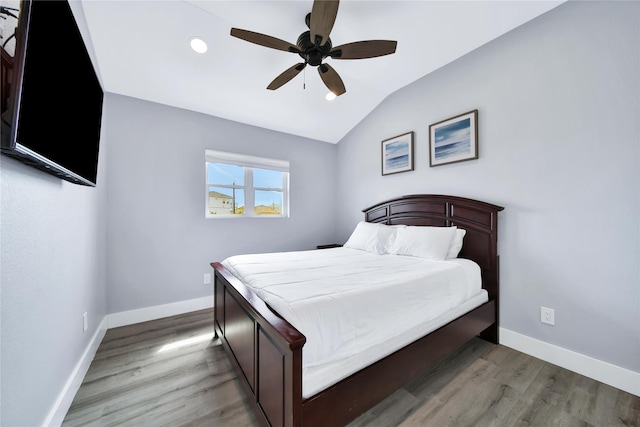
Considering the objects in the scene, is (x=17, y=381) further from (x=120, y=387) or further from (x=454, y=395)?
(x=454, y=395)

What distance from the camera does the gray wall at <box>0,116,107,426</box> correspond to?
0.92m

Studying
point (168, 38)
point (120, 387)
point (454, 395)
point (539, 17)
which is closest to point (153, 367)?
point (120, 387)

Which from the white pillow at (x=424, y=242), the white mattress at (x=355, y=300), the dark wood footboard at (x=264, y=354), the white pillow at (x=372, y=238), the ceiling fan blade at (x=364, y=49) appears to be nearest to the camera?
the dark wood footboard at (x=264, y=354)

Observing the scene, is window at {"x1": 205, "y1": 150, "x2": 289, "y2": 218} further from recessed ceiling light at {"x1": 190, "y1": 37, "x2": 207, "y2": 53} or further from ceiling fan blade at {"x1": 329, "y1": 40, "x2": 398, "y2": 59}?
ceiling fan blade at {"x1": 329, "y1": 40, "x2": 398, "y2": 59}

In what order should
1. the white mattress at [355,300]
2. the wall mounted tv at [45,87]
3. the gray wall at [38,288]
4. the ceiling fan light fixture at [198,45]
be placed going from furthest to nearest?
the ceiling fan light fixture at [198,45]
the white mattress at [355,300]
the gray wall at [38,288]
the wall mounted tv at [45,87]

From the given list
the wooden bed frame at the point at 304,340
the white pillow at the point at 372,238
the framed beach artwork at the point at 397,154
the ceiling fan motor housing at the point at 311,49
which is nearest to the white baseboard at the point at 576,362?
the wooden bed frame at the point at 304,340

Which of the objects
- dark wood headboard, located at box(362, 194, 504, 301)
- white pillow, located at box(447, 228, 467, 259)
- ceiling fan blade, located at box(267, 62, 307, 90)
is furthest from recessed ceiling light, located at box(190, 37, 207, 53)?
white pillow, located at box(447, 228, 467, 259)

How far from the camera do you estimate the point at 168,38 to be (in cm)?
224

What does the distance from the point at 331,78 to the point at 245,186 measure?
205 cm

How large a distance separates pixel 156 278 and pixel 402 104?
12.9 feet

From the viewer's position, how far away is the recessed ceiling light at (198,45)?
2.30 meters

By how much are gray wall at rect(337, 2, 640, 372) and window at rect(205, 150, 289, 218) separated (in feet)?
8.25

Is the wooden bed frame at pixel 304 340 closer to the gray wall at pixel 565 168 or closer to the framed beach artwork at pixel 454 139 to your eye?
the gray wall at pixel 565 168

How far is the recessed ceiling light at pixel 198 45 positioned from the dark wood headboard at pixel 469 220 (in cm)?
285
